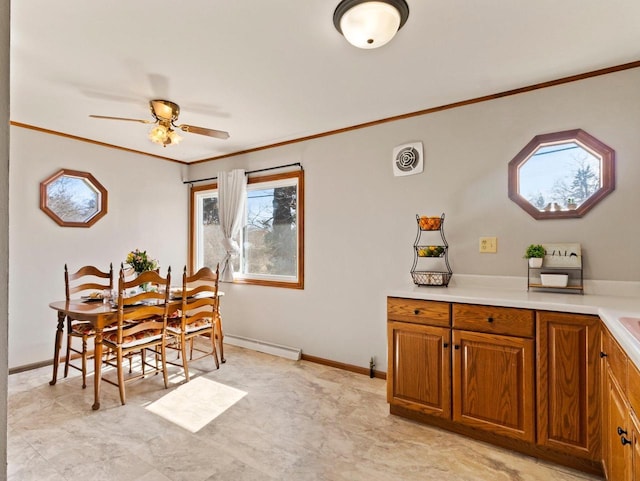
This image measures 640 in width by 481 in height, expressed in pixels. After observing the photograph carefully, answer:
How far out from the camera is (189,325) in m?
3.31

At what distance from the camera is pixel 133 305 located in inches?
112

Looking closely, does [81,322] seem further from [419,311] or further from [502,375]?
[502,375]

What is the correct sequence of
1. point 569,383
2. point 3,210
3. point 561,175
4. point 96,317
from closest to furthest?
point 3,210
point 569,383
point 561,175
point 96,317

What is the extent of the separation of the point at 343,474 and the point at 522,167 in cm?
233

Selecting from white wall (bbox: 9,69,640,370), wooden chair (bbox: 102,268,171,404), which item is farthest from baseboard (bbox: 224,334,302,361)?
wooden chair (bbox: 102,268,171,404)

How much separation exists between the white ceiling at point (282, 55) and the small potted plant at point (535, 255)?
116cm

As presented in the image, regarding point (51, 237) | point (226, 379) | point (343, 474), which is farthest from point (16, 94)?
point (343, 474)

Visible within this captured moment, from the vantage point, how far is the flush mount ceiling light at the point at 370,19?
162cm

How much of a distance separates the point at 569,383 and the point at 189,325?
2.93 meters

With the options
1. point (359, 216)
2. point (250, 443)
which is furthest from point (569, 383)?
point (359, 216)

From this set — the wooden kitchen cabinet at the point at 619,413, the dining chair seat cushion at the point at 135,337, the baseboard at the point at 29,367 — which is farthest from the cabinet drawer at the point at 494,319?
the baseboard at the point at 29,367

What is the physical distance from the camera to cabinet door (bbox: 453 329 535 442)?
1962 millimetres

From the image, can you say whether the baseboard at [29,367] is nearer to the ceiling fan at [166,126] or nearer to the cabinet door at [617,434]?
the ceiling fan at [166,126]

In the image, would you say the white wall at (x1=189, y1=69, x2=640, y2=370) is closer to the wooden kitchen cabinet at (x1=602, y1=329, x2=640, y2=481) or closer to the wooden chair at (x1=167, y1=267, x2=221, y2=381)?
the wooden chair at (x1=167, y1=267, x2=221, y2=381)
